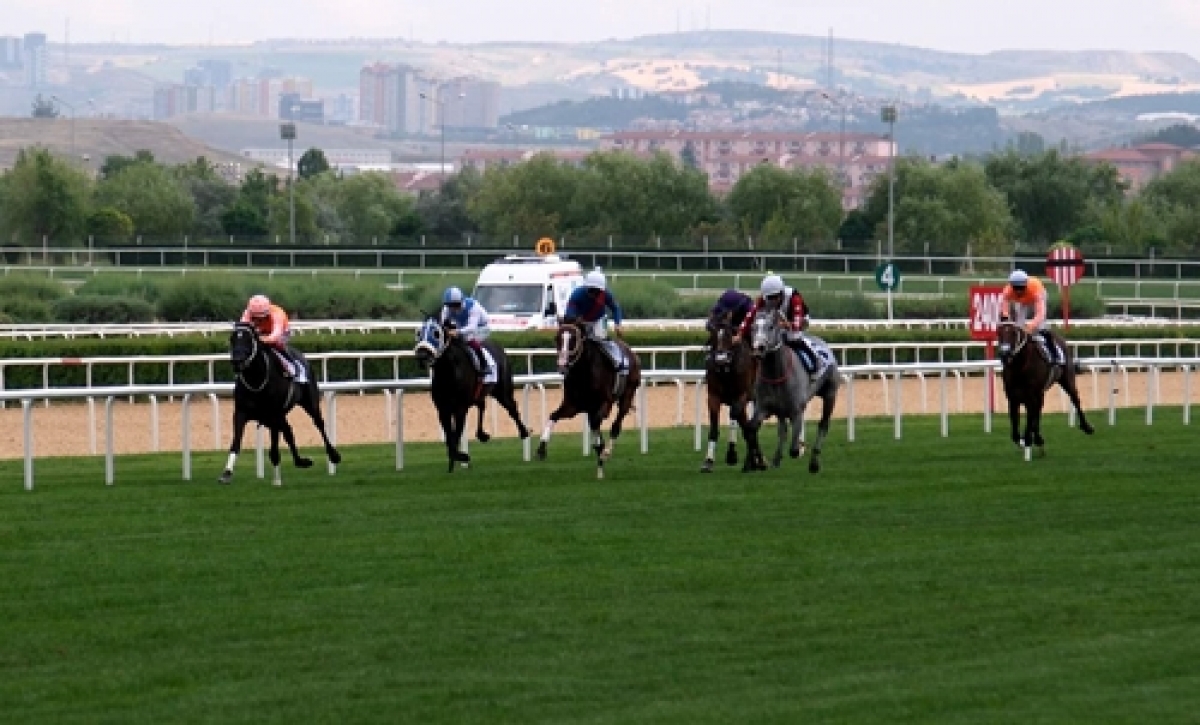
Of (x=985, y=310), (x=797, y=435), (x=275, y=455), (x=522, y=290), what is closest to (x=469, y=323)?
(x=275, y=455)

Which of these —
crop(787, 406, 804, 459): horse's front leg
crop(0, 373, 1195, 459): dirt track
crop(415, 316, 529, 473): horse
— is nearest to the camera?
crop(415, 316, 529, 473): horse

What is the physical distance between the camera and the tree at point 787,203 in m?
80.6

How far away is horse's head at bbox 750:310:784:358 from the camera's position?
18.3 meters

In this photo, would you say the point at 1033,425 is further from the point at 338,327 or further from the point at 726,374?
the point at 338,327

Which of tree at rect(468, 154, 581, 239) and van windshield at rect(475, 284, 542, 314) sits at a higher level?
tree at rect(468, 154, 581, 239)

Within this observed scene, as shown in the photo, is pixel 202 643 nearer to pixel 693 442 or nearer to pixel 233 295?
pixel 693 442

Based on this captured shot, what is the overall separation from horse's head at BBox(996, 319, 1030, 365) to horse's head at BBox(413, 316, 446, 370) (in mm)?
4109

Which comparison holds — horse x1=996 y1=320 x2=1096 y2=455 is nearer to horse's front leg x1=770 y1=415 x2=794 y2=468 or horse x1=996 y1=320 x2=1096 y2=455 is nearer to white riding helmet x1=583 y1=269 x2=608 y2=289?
horse's front leg x1=770 y1=415 x2=794 y2=468

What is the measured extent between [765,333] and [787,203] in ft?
214

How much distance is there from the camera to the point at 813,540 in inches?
552

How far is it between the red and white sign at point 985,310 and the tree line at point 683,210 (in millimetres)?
41699

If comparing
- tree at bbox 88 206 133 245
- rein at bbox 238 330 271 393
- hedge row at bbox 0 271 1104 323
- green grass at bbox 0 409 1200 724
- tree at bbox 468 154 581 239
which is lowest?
green grass at bbox 0 409 1200 724

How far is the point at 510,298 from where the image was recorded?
34.2 meters

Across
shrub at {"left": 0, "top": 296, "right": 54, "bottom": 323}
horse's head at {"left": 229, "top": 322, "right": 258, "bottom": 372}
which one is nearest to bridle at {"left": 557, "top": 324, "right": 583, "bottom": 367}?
horse's head at {"left": 229, "top": 322, "right": 258, "bottom": 372}
